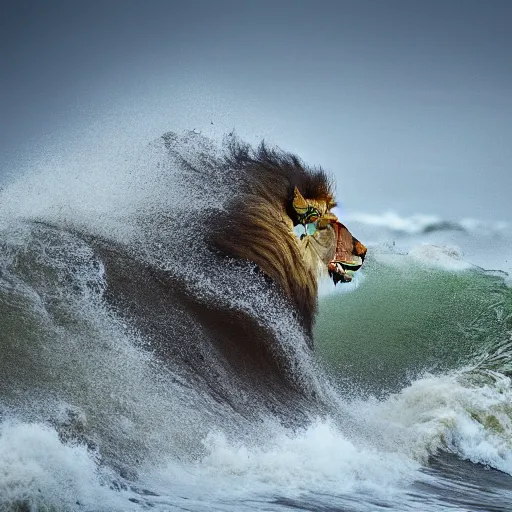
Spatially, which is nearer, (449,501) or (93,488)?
(93,488)

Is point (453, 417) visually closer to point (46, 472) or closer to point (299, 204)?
point (299, 204)

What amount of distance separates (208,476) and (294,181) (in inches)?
77.7

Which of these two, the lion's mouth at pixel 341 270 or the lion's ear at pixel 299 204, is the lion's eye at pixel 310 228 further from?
the lion's mouth at pixel 341 270

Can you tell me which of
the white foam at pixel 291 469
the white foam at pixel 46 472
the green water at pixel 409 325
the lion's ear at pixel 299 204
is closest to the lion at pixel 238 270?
the lion's ear at pixel 299 204

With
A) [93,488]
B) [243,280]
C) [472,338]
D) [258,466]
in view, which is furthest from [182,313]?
[472,338]

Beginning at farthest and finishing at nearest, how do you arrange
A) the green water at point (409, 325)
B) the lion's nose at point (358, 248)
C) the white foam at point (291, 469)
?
the green water at point (409, 325), the lion's nose at point (358, 248), the white foam at point (291, 469)

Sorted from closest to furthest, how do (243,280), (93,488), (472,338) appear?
(93,488)
(243,280)
(472,338)

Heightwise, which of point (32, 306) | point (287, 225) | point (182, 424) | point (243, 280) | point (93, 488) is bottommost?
point (93, 488)

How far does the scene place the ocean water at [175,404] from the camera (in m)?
2.74

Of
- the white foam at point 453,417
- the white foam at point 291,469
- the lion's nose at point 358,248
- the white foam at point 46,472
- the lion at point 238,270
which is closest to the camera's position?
the white foam at point 46,472

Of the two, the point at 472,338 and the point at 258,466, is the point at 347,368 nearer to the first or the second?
the point at 472,338

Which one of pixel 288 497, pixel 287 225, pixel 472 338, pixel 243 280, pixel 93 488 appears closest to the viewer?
pixel 93 488

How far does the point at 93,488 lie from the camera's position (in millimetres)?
2602

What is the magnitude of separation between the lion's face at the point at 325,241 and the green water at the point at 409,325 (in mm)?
313
